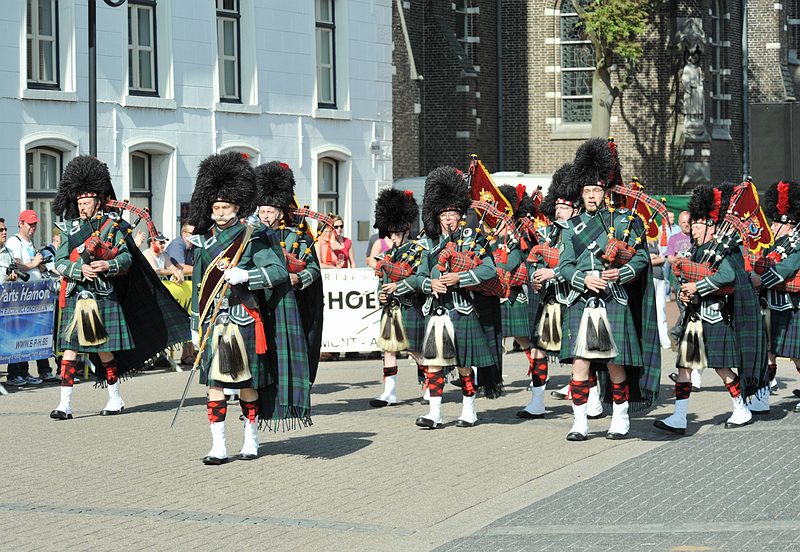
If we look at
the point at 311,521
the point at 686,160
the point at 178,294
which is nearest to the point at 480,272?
the point at 311,521

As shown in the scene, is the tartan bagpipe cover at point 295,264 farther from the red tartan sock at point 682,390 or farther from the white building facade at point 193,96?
the white building facade at point 193,96

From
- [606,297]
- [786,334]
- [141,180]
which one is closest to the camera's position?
[606,297]

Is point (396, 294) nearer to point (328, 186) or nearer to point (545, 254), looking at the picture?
point (545, 254)

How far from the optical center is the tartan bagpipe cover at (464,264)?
1202 centimetres

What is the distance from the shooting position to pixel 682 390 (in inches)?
471

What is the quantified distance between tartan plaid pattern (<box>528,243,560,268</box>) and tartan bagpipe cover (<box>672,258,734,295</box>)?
1626 mm

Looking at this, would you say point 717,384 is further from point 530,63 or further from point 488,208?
point 530,63

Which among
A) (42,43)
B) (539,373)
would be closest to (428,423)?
(539,373)

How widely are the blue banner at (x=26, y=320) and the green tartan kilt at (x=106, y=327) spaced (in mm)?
2650

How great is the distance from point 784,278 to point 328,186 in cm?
1560

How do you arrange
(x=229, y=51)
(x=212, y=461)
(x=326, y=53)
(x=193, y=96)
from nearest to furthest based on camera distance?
(x=212, y=461) < (x=193, y=96) < (x=229, y=51) < (x=326, y=53)

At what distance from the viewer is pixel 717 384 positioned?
15.7m

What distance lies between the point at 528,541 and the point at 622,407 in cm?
400

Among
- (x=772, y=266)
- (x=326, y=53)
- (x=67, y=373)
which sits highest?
(x=326, y=53)
